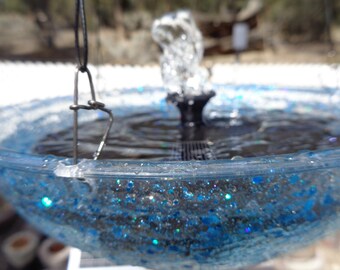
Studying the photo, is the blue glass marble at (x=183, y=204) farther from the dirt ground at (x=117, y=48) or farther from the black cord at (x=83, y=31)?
the dirt ground at (x=117, y=48)

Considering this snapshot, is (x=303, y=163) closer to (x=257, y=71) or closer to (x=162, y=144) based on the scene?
(x=162, y=144)

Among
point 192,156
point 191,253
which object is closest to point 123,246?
point 191,253

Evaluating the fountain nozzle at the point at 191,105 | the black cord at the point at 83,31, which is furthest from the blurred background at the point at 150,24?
the black cord at the point at 83,31

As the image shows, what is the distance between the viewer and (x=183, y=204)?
0.44m

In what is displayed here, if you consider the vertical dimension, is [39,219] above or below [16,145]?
below

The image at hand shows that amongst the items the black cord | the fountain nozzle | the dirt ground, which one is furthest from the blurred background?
the black cord

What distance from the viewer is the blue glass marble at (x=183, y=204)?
423 millimetres

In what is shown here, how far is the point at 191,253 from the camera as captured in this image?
0.48 metres

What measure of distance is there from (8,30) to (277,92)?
7720mm

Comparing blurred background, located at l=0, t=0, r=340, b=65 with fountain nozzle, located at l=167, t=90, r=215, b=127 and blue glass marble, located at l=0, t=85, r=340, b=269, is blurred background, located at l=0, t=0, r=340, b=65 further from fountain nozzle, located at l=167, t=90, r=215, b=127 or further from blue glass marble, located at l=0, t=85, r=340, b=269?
blue glass marble, located at l=0, t=85, r=340, b=269

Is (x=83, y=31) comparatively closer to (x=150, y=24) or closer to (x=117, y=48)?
(x=117, y=48)

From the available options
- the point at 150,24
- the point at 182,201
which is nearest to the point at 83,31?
the point at 182,201

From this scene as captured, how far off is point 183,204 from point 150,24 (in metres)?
7.37

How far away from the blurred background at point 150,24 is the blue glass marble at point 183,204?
5.97 meters
